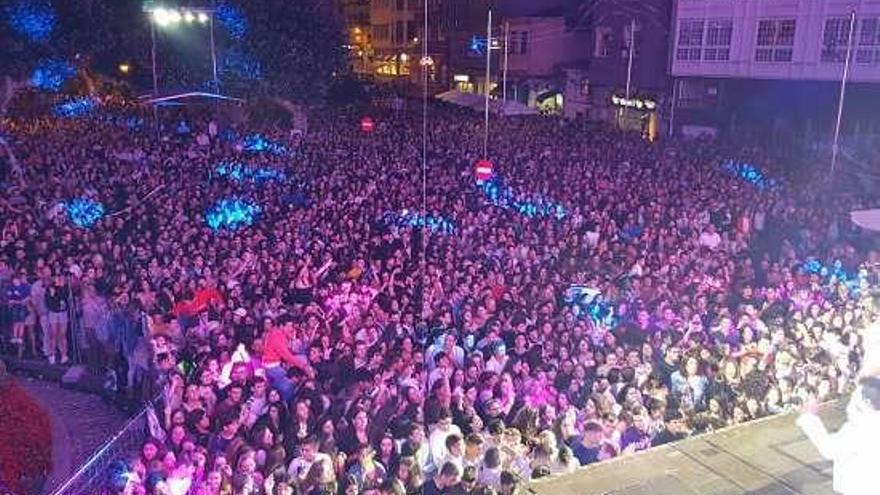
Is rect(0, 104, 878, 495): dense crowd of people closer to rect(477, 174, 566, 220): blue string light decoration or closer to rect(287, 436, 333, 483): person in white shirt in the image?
rect(287, 436, 333, 483): person in white shirt

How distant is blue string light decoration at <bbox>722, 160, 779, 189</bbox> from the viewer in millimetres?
20544

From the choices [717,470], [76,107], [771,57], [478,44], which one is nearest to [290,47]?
[76,107]

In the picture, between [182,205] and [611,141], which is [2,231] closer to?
[182,205]

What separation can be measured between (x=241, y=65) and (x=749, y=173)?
56.3 ft

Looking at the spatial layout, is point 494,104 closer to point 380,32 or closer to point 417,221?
point 417,221

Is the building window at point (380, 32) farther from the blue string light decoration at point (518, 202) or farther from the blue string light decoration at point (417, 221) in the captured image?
the blue string light decoration at point (417, 221)

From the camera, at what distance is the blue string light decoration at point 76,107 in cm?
3375

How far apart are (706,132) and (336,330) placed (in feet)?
79.6

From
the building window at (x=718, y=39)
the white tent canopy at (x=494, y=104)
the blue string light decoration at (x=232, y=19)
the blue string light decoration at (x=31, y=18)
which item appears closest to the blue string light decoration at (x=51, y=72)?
the blue string light decoration at (x=31, y=18)

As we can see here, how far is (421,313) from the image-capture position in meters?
11.0

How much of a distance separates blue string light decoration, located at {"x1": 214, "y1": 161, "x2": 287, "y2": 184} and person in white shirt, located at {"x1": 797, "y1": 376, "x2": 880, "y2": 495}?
14530 mm

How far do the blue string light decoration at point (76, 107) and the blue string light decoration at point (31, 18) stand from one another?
8.08 meters

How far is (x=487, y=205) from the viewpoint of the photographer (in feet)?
54.4

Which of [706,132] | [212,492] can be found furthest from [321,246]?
[706,132]
